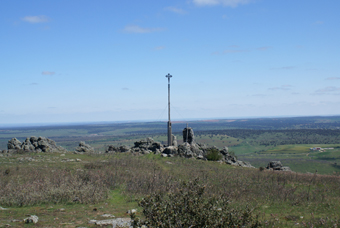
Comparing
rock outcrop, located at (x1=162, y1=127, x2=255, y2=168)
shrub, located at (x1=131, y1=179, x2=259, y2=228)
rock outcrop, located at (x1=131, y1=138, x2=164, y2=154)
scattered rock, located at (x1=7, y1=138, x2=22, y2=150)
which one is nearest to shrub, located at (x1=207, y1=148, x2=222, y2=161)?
rock outcrop, located at (x1=162, y1=127, x2=255, y2=168)

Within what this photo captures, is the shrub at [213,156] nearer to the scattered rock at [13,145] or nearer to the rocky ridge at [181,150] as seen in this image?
the rocky ridge at [181,150]

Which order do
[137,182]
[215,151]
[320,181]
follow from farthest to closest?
[215,151] < [320,181] < [137,182]

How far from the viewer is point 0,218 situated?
8734 mm

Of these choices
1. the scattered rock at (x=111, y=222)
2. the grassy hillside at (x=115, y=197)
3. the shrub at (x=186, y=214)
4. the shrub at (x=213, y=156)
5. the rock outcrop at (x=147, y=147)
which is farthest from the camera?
the rock outcrop at (x=147, y=147)

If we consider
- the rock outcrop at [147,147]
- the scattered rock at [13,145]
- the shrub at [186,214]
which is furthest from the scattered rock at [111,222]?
the scattered rock at [13,145]

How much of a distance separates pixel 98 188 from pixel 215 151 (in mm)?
18784

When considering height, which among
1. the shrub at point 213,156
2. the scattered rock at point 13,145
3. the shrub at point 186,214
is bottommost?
the shrub at point 213,156

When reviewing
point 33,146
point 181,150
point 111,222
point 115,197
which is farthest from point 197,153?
point 111,222

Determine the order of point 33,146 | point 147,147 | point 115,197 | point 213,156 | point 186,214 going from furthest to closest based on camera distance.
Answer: point 147,147, point 33,146, point 213,156, point 115,197, point 186,214

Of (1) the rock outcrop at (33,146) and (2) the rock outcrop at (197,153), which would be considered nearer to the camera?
(1) the rock outcrop at (33,146)

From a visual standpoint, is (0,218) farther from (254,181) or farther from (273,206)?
(254,181)

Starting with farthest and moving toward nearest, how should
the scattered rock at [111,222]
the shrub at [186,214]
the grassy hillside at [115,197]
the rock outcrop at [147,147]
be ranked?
the rock outcrop at [147,147]
the grassy hillside at [115,197]
the scattered rock at [111,222]
the shrub at [186,214]

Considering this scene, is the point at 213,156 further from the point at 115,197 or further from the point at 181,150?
the point at 115,197

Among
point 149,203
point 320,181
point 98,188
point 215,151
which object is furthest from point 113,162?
point 149,203
